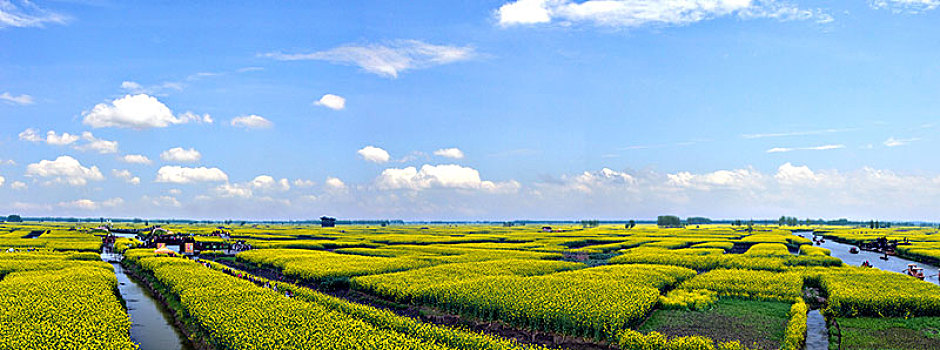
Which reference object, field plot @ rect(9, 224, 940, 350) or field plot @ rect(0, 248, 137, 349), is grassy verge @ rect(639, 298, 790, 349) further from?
field plot @ rect(0, 248, 137, 349)

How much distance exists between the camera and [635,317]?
28641 millimetres

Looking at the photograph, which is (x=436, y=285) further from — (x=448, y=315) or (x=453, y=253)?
(x=453, y=253)

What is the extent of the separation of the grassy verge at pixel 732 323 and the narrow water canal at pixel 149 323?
2363cm

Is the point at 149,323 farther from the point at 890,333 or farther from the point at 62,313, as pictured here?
the point at 890,333

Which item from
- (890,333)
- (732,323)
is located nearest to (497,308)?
(732,323)

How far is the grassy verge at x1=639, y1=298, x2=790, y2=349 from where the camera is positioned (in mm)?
27264

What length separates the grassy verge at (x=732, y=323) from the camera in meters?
27.3

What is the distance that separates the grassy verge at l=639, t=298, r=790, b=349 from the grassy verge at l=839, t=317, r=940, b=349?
287 cm

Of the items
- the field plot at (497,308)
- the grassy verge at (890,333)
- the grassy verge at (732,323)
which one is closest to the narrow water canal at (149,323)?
the field plot at (497,308)

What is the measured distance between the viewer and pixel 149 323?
32938 millimetres

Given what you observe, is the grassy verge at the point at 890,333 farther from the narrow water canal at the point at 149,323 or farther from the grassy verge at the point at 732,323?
the narrow water canal at the point at 149,323

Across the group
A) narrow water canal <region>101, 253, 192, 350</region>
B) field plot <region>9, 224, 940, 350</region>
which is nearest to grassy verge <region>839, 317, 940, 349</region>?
field plot <region>9, 224, 940, 350</region>

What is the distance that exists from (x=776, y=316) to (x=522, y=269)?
20306mm

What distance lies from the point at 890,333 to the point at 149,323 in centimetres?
3920
